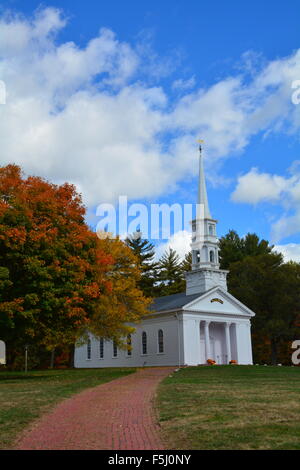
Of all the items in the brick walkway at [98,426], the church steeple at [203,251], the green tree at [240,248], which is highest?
the green tree at [240,248]

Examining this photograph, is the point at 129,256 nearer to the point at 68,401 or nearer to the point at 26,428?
the point at 68,401

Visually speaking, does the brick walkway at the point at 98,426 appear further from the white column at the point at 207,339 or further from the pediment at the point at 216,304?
the white column at the point at 207,339

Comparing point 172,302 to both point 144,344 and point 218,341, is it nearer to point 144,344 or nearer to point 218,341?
point 144,344

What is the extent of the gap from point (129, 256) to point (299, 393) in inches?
1058

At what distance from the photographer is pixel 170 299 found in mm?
49125

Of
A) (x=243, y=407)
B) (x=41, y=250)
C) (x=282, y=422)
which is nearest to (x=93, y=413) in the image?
(x=243, y=407)

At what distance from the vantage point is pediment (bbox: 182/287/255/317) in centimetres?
4328

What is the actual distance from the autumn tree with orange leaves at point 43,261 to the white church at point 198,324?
1348 cm

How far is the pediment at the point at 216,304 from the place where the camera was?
142 ft

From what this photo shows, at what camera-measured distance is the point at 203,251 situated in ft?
159

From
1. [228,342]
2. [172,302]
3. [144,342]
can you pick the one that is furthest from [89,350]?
[228,342]

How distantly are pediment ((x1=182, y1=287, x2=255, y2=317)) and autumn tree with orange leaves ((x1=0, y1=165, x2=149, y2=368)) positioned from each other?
13968 millimetres

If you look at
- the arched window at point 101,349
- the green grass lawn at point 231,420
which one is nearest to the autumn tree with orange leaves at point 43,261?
the green grass lawn at point 231,420

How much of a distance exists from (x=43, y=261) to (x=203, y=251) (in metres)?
24.7
